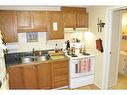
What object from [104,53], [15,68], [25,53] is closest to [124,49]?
[104,53]

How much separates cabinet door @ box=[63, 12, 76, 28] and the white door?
97 cm

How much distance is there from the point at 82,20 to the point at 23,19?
4.96 ft

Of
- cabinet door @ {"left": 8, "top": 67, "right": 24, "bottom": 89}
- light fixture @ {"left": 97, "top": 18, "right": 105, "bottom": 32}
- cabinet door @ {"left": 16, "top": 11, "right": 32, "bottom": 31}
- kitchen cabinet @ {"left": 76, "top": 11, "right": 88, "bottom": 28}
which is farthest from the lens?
kitchen cabinet @ {"left": 76, "top": 11, "right": 88, "bottom": 28}

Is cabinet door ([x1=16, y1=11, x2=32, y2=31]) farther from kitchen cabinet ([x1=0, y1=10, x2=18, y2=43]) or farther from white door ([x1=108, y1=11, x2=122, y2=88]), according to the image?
white door ([x1=108, y1=11, x2=122, y2=88])

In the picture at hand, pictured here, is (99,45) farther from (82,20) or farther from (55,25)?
(55,25)

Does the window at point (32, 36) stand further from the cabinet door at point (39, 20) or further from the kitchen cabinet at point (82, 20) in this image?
the kitchen cabinet at point (82, 20)

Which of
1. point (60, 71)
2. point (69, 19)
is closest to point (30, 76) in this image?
point (60, 71)

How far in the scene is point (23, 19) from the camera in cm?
302

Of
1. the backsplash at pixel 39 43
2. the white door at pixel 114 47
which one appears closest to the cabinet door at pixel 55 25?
the backsplash at pixel 39 43

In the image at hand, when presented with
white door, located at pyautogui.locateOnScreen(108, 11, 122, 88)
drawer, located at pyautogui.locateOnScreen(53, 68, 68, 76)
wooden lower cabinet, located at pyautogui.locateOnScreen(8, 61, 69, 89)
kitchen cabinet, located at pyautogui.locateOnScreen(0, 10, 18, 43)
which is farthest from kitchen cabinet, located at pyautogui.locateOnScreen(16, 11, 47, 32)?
white door, located at pyautogui.locateOnScreen(108, 11, 122, 88)

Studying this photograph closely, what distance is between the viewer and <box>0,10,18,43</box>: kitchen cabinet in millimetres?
2885

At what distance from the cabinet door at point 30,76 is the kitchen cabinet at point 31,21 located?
0.85 metres
